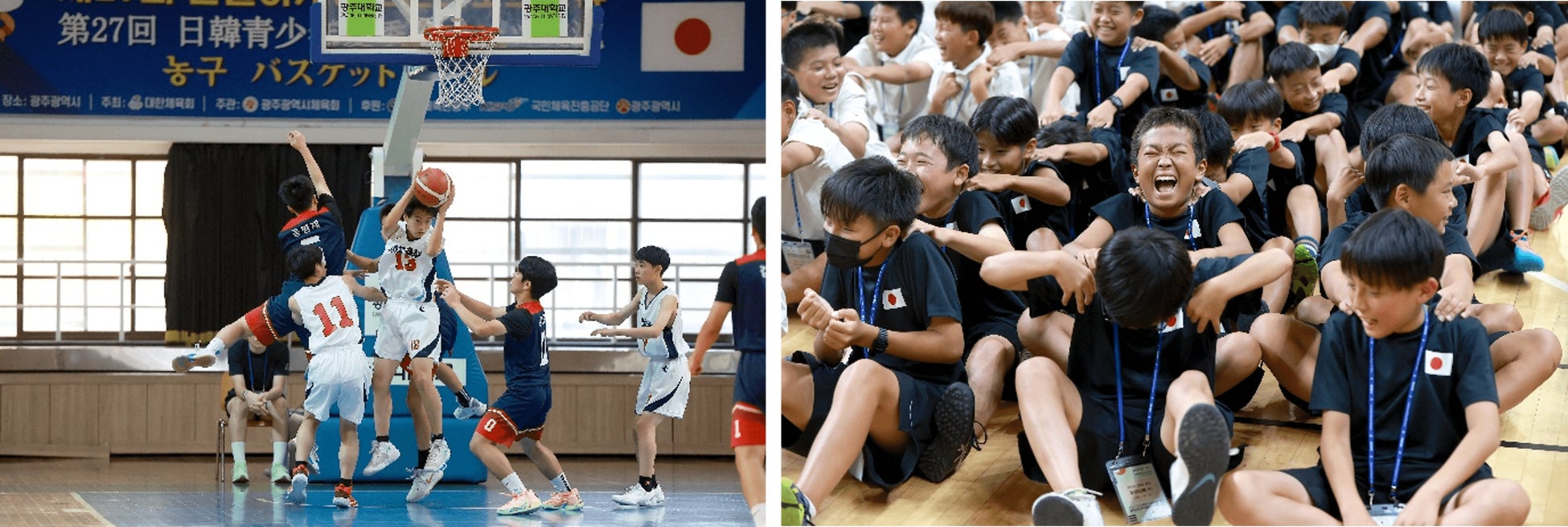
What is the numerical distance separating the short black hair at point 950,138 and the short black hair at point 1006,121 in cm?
35

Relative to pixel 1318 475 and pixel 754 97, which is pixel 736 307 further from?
pixel 754 97

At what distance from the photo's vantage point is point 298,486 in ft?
27.5

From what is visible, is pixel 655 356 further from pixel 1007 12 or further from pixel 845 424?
pixel 845 424

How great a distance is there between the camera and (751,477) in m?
5.39

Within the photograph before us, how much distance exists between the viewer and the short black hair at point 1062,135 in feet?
17.3

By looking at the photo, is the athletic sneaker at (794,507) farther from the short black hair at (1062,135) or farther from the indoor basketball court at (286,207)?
the indoor basketball court at (286,207)

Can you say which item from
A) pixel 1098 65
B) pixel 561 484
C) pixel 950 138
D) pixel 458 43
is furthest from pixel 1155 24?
pixel 561 484

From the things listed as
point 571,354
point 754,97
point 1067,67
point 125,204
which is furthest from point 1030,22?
point 125,204

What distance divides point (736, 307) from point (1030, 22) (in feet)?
6.67

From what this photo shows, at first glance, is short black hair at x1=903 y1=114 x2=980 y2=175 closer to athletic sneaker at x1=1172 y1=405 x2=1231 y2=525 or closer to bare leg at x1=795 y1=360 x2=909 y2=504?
bare leg at x1=795 y1=360 x2=909 y2=504

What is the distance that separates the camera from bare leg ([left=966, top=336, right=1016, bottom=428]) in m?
4.38

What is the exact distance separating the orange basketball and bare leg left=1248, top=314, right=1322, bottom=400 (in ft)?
16.7

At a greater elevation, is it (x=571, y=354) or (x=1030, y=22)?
(x=1030, y=22)

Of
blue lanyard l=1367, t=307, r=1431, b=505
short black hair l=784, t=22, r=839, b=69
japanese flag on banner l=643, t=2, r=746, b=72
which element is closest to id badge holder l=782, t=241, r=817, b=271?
short black hair l=784, t=22, r=839, b=69
